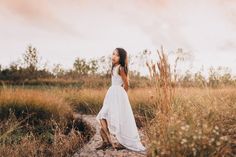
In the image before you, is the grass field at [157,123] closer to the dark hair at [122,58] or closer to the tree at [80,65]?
the dark hair at [122,58]

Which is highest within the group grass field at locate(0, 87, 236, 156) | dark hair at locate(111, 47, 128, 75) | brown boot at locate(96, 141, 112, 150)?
dark hair at locate(111, 47, 128, 75)

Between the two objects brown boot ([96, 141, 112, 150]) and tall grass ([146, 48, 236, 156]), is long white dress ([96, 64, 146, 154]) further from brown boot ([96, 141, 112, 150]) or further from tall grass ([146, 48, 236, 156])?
tall grass ([146, 48, 236, 156])

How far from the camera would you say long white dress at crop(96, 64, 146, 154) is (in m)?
6.75

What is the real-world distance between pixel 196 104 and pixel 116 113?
3.96ft

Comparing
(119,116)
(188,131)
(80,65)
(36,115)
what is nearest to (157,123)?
(119,116)

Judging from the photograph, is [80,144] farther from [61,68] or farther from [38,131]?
[61,68]

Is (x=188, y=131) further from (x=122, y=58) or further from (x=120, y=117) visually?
(x=122, y=58)

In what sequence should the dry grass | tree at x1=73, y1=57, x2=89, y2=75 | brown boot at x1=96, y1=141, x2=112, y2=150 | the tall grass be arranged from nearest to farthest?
1. the tall grass
2. brown boot at x1=96, y1=141, x2=112, y2=150
3. the dry grass
4. tree at x1=73, y1=57, x2=89, y2=75

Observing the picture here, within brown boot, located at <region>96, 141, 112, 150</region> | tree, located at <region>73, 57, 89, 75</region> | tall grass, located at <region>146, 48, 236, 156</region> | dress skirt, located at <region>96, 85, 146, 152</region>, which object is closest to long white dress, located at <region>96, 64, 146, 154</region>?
dress skirt, located at <region>96, 85, 146, 152</region>

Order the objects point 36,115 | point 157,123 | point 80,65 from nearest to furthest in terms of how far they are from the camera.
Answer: point 157,123, point 36,115, point 80,65

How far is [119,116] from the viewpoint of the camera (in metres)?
6.79

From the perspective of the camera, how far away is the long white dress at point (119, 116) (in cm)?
675

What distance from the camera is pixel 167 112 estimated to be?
5.78 m

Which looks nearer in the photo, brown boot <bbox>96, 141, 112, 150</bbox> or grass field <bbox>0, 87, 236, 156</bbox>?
grass field <bbox>0, 87, 236, 156</bbox>
